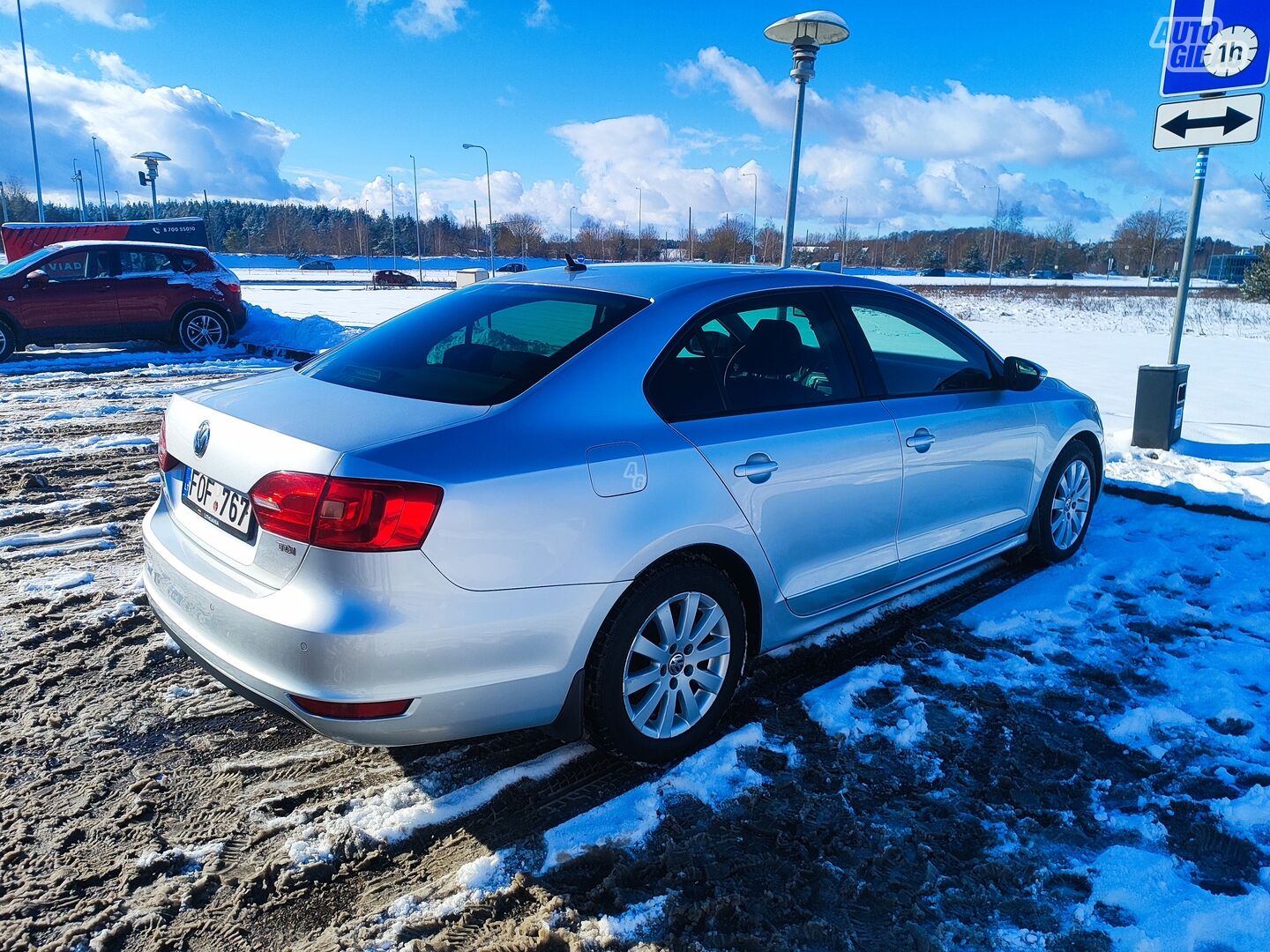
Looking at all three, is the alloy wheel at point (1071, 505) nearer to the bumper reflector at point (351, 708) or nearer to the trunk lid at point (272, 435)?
the trunk lid at point (272, 435)

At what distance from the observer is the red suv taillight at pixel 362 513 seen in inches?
89.5

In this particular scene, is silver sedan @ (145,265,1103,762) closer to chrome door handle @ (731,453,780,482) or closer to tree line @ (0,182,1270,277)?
chrome door handle @ (731,453,780,482)

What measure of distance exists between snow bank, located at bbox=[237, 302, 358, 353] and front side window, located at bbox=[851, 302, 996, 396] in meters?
10.4

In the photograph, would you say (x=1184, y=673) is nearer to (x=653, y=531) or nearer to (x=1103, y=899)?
(x=1103, y=899)

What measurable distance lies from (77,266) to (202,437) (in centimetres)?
1192

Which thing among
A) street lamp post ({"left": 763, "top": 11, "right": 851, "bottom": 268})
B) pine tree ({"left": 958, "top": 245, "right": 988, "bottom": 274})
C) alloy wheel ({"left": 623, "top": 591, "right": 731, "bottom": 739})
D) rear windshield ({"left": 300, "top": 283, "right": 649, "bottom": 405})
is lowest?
alloy wheel ({"left": 623, "top": 591, "right": 731, "bottom": 739})

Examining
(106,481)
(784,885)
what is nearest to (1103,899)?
(784,885)

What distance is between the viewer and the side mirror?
438 cm

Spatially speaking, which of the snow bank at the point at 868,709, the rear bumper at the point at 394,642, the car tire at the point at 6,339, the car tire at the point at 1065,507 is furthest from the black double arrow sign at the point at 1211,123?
the car tire at the point at 6,339

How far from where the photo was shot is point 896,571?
380cm

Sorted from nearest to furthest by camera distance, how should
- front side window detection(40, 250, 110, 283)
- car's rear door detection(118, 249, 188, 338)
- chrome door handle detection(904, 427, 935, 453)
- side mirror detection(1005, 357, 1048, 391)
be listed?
chrome door handle detection(904, 427, 935, 453)
side mirror detection(1005, 357, 1048, 391)
front side window detection(40, 250, 110, 283)
car's rear door detection(118, 249, 188, 338)

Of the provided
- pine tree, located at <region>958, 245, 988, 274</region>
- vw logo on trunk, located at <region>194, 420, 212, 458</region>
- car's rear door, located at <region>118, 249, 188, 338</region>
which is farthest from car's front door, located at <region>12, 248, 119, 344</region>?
pine tree, located at <region>958, 245, 988, 274</region>

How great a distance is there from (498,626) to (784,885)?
42.6 inches

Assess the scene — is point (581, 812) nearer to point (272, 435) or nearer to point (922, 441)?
point (272, 435)
